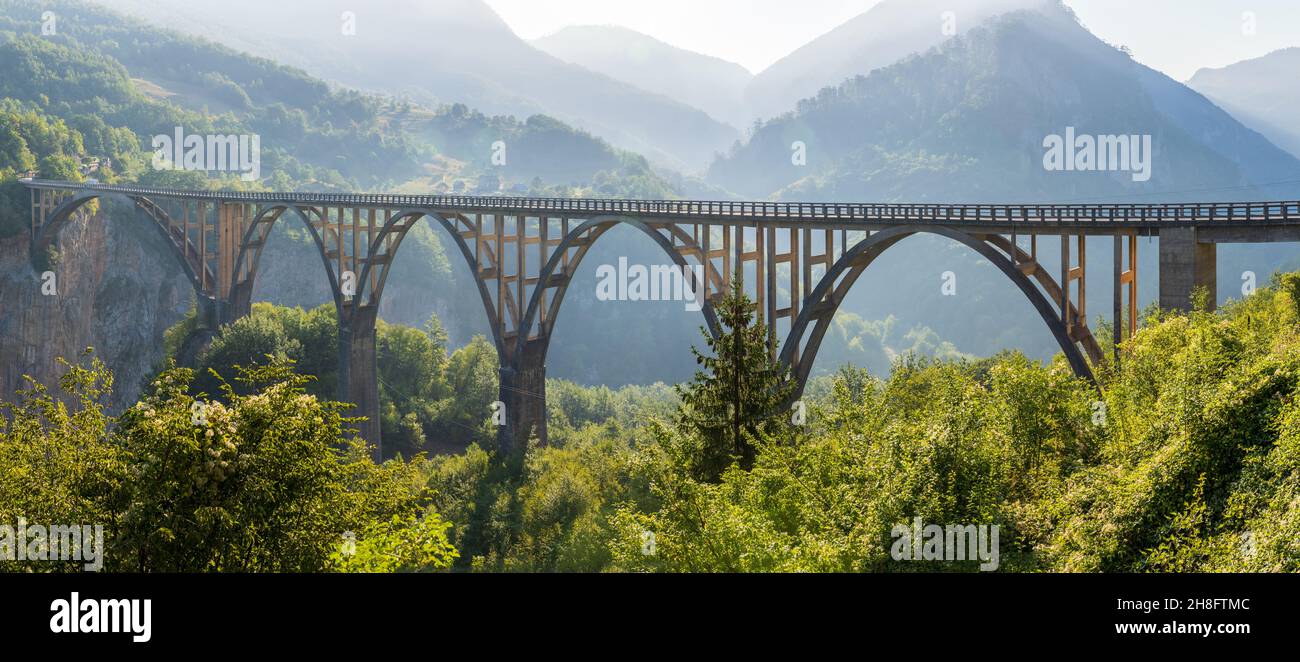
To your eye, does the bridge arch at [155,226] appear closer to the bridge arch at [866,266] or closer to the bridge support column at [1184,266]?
the bridge arch at [866,266]

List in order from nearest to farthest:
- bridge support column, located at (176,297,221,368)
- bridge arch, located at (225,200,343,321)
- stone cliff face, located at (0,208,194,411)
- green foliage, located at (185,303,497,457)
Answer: bridge arch, located at (225,200,343,321) → green foliage, located at (185,303,497,457) → bridge support column, located at (176,297,221,368) → stone cliff face, located at (0,208,194,411)

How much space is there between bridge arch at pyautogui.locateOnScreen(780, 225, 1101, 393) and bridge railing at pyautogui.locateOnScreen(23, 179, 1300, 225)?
30.4 inches

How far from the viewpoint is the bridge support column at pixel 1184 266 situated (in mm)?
30797

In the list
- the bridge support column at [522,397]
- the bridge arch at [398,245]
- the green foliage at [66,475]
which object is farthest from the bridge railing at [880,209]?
the green foliage at [66,475]

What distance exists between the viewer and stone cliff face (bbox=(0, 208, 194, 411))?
96438mm

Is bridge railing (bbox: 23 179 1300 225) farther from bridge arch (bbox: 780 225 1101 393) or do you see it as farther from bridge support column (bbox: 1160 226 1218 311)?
bridge arch (bbox: 780 225 1101 393)

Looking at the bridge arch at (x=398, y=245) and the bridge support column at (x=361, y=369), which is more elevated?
the bridge arch at (x=398, y=245)

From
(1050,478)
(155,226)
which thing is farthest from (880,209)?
(155,226)

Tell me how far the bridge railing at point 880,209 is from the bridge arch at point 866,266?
2.53 ft

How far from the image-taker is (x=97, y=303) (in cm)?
10631

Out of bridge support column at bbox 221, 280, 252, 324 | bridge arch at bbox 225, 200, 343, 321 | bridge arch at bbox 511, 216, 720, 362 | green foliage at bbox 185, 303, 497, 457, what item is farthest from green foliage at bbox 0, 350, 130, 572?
bridge support column at bbox 221, 280, 252, 324

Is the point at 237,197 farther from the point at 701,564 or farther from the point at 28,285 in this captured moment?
the point at 701,564
